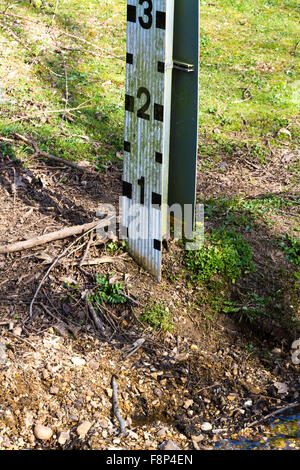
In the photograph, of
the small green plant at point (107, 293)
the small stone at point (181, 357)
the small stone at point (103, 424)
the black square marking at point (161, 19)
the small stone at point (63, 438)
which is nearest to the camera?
the small stone at point (63, 438)

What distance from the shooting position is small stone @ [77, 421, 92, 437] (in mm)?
3541

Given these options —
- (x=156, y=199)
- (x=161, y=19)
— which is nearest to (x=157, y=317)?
(x=156, y=199)

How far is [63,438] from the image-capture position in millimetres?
3502

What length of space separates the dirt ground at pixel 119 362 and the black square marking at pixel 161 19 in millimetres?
1789

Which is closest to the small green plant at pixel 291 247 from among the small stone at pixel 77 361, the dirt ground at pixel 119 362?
the dirt ground at pixel 119 362

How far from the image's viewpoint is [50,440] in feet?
11.5

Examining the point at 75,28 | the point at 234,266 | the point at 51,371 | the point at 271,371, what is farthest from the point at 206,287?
the point at 75,28

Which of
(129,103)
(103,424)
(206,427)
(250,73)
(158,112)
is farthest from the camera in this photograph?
(250,73)

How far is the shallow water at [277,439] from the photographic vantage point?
3.65 metres

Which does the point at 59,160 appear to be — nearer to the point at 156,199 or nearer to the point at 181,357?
the point at 156,199

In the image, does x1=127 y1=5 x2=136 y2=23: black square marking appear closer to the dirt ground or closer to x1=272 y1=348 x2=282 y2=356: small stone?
the dirt ground

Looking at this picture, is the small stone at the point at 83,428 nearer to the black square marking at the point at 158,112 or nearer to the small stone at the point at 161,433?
the small stone at the point at 161,433

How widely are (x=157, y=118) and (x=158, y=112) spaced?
0.15ft

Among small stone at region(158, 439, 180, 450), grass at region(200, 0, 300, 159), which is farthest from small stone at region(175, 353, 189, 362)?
grass at region(200, 0, 300, 159)
